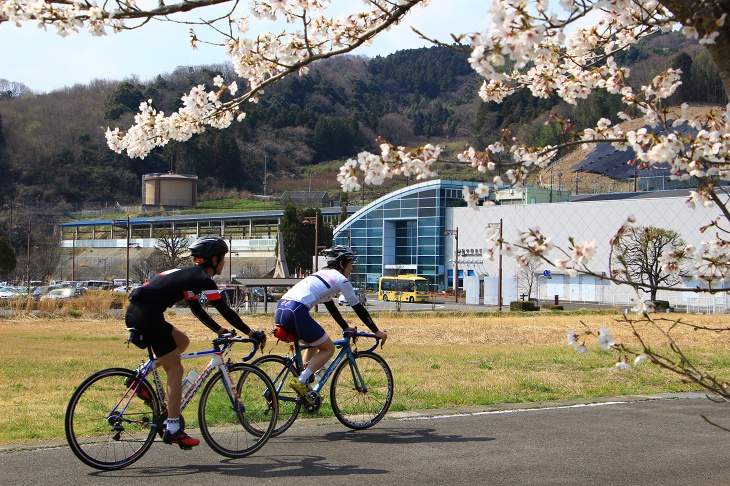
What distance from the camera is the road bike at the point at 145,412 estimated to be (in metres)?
5.68

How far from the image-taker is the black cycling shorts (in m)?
5.68

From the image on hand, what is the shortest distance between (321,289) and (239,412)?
1328 mm

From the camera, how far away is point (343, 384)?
7.27m

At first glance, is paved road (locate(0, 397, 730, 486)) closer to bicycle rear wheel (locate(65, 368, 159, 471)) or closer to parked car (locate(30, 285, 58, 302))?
bicycle rear wheel (locate(65, 368, 159, 471))

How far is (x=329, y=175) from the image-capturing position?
153500 millimetres

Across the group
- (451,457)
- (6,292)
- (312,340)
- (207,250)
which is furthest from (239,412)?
(6,292)

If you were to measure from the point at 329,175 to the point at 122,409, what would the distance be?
148500mm

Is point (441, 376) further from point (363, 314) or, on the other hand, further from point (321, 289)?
point (321, 289)

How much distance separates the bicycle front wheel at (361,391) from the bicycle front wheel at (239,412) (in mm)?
823

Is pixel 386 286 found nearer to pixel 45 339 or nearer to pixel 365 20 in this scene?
pixel 45 339

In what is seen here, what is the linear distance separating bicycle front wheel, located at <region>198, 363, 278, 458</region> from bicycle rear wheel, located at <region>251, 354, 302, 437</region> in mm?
222

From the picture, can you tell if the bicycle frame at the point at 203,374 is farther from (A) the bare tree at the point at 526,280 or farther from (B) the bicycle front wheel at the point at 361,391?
(A) the bare tree at the point at 526,280

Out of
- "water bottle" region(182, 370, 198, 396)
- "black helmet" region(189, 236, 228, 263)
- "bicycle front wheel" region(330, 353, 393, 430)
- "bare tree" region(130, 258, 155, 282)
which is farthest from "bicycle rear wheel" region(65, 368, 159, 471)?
"bare tree" region(130, 258, 155, 282)

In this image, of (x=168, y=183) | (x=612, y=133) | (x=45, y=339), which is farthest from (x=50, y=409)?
(x=168, y=183)
